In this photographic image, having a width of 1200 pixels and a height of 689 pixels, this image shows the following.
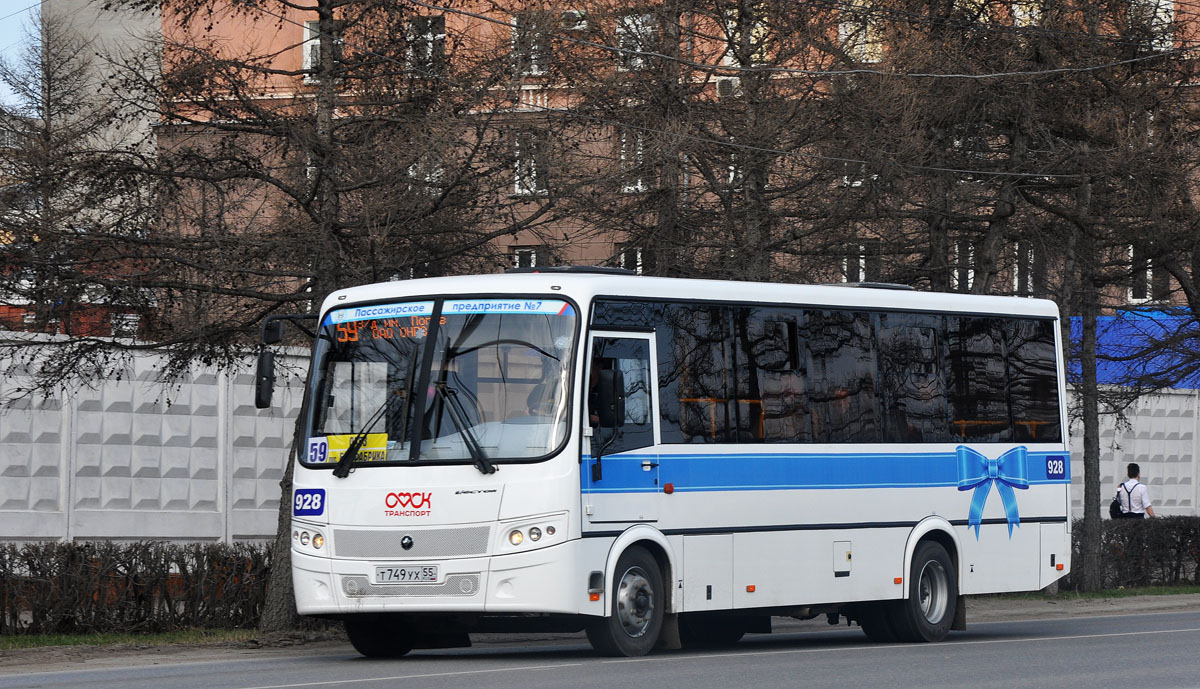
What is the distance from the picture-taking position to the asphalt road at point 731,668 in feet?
42.6

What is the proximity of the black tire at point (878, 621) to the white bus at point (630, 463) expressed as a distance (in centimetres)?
2

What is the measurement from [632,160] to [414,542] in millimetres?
6517

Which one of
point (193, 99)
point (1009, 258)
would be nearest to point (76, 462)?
point (193, 99)

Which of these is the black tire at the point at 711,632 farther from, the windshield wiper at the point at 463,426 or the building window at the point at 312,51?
the building window at the point at 312,51

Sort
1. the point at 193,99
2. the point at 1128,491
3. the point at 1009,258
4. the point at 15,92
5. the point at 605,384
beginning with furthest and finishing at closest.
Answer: the point at 15,92 < the point at 1128,491 < the point at 1009,258 < the point at 193,99 < the point at 605,384

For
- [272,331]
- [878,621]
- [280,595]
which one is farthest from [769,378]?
[280,595]

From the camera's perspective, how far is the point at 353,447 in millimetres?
15500

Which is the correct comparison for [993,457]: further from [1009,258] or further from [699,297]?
[1009,258]

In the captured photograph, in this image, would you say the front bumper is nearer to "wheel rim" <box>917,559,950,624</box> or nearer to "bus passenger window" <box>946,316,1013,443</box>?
"wheel rim" <box>917,559,950,624</box>

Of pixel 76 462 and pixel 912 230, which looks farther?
pixel 912 230

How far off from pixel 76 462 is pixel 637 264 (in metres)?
6.83

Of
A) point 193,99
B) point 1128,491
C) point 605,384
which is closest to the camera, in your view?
point 605,384

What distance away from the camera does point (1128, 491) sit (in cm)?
3250

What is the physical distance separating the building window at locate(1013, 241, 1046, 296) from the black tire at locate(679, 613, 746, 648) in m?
9.49
